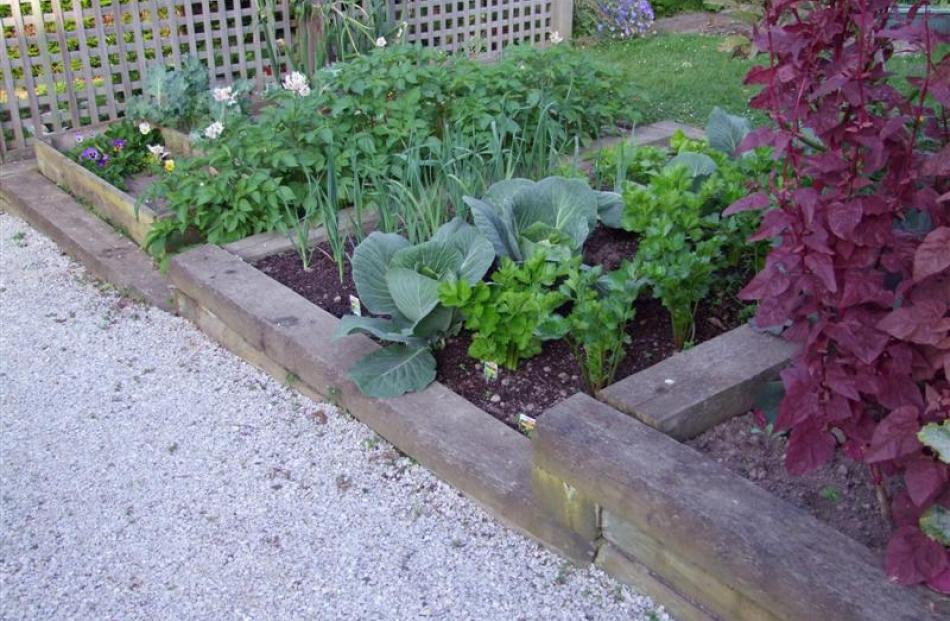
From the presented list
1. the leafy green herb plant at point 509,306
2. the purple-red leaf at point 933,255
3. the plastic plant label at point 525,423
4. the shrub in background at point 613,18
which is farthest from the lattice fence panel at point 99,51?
the purple-red leaf at point 933,255

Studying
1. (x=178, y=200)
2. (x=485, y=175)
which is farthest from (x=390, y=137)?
(x=178, y=200)

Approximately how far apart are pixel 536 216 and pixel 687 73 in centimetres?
381

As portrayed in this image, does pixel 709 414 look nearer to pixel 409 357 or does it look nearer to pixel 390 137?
pixel 409 357

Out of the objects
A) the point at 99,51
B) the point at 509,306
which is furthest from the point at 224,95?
the point at 509,306

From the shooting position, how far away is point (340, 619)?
247cm

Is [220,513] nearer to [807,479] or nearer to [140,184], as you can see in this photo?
[807,479]

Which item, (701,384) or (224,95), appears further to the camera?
(224,95)

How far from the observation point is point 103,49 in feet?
19.2

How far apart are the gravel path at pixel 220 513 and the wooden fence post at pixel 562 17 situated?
508cm

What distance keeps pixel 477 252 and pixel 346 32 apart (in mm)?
3386

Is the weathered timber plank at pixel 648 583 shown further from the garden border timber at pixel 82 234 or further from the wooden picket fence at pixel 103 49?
the wooden picket fence at pixel 103 49

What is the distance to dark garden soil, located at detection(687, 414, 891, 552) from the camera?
7.71 ft

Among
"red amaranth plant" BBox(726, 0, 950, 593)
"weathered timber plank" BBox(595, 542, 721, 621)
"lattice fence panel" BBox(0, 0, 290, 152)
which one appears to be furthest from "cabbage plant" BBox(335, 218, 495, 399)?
"lattice fence panel" BBox(0, 0, 290, 152)

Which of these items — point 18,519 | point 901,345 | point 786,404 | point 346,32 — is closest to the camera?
point 901,345
